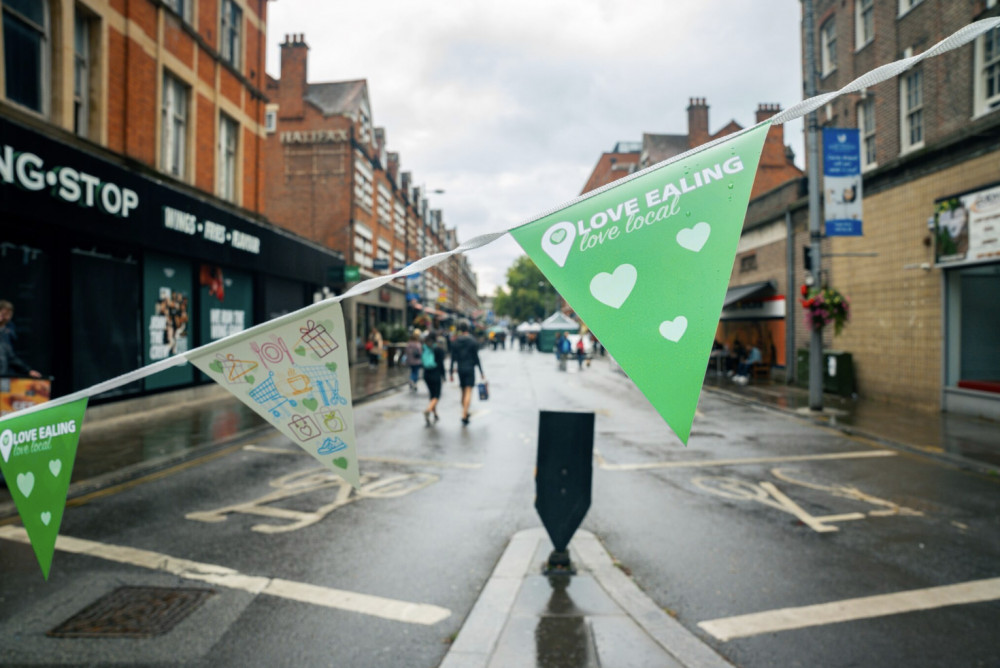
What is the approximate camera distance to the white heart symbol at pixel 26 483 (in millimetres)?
2414

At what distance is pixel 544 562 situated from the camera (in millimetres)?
4566

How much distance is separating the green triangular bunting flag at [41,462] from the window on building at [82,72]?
40.2ft

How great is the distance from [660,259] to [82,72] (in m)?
14.4

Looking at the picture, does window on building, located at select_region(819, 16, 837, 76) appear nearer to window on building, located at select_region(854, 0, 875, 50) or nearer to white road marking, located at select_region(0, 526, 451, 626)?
window on building, located at select_region(854, 0, 875, 50)

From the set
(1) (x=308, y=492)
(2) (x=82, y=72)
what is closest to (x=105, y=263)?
A: (2) (x=82, y=72)

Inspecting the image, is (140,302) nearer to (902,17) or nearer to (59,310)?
(59,310)

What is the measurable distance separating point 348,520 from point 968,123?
14.9 m

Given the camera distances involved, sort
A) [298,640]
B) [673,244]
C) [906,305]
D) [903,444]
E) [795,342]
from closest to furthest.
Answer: [673,244] < [298,640] < [903,444] < [906,305] < [795,342]

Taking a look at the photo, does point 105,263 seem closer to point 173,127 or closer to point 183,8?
point 173,127

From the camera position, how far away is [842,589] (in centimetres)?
425

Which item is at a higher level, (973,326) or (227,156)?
(227,156)

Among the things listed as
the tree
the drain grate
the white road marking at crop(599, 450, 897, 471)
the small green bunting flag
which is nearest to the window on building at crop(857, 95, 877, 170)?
the white road marking at crop(599, 450, 897, 471)

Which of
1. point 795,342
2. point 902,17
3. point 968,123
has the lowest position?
point 795,342

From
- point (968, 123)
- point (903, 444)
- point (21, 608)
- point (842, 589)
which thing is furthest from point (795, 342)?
point (21, 608)
